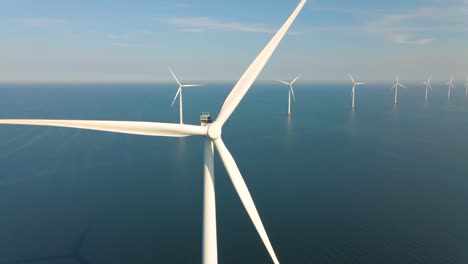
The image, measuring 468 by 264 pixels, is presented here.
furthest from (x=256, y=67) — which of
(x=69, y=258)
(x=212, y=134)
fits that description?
(x=69, y=258)

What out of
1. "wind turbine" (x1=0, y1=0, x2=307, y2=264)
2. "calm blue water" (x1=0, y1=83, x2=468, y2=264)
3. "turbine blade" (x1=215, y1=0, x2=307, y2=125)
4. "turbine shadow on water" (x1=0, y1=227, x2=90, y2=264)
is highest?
"turbine blade" (x1=215, y1=0, x2=307, y2=125)

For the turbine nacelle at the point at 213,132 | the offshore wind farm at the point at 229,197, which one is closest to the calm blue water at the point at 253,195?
the offshore wind farm at the point at 229,197

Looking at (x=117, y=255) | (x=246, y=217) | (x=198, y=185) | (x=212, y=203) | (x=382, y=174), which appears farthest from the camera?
(x=382, y=174)

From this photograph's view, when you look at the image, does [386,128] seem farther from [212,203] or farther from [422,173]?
[212,203]

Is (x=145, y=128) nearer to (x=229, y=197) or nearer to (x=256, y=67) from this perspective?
(x=256, y=67)

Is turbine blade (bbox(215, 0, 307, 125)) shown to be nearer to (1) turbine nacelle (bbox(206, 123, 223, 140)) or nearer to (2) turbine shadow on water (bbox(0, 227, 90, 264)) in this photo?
(1) turbine nacelle (bbox(206, 123, 223, 140))

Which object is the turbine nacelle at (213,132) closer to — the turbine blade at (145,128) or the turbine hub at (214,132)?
the turbine hub at (214,132)

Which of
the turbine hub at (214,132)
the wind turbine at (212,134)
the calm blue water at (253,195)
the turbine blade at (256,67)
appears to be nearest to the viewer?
the turbine hub at (214,132)

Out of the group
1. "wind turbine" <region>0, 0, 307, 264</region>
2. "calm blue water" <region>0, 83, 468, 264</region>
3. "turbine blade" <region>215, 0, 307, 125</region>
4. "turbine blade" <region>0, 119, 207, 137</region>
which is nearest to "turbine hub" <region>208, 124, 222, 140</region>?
"wind turbine" <region>0, 0, 307, 264</region>

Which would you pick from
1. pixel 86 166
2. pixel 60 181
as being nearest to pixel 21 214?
pixel 60 181
